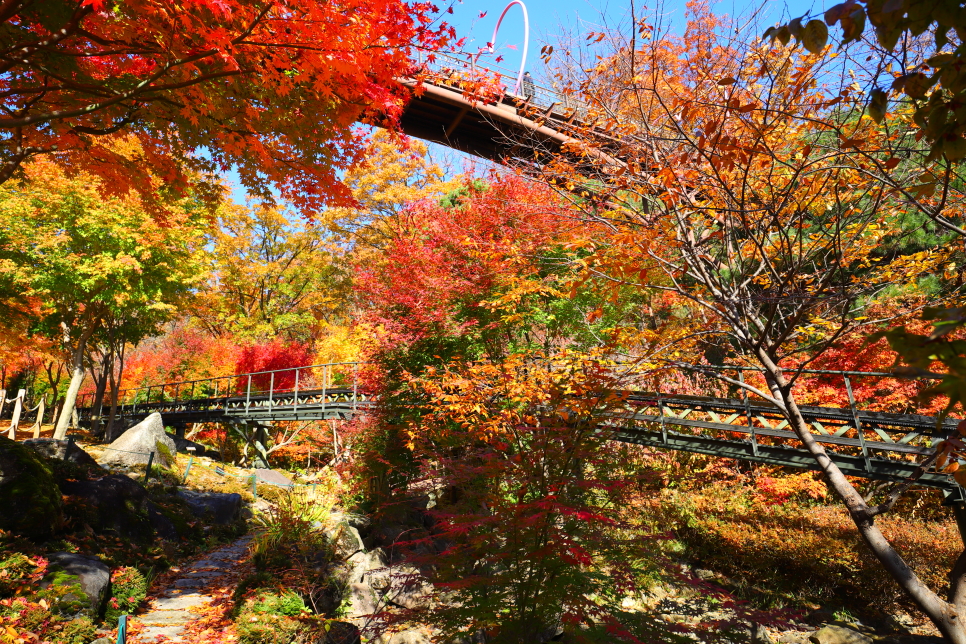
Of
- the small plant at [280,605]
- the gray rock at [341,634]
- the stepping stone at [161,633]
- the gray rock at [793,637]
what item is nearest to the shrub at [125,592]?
the stepping stone at [161,633]

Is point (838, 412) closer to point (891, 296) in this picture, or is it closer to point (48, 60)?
point (891, 296)

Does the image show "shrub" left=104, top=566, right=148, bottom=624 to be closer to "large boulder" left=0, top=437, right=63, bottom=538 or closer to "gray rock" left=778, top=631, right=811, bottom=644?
"large boulder" left=0, top=437, right=63, bottom=538

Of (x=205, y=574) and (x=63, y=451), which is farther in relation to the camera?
(x=63, y=451)

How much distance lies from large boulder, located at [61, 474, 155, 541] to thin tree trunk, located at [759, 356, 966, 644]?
8.11 meters

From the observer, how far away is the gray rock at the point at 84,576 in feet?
15.6

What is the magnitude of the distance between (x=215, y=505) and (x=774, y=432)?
10051 millimetres

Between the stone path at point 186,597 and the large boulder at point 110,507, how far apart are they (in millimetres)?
947

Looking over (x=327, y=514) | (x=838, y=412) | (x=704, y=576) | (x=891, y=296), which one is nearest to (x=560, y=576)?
(x=838, y=412)

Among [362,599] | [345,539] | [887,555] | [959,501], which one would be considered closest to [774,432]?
[959,501]

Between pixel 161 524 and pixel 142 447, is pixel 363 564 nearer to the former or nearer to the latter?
pixel 161 524

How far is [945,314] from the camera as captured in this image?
1.28 meters

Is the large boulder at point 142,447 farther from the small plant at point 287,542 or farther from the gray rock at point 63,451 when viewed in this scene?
the small plant at point 287,542

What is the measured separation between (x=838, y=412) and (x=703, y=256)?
3757mm

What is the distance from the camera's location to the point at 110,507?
22.5 feet
